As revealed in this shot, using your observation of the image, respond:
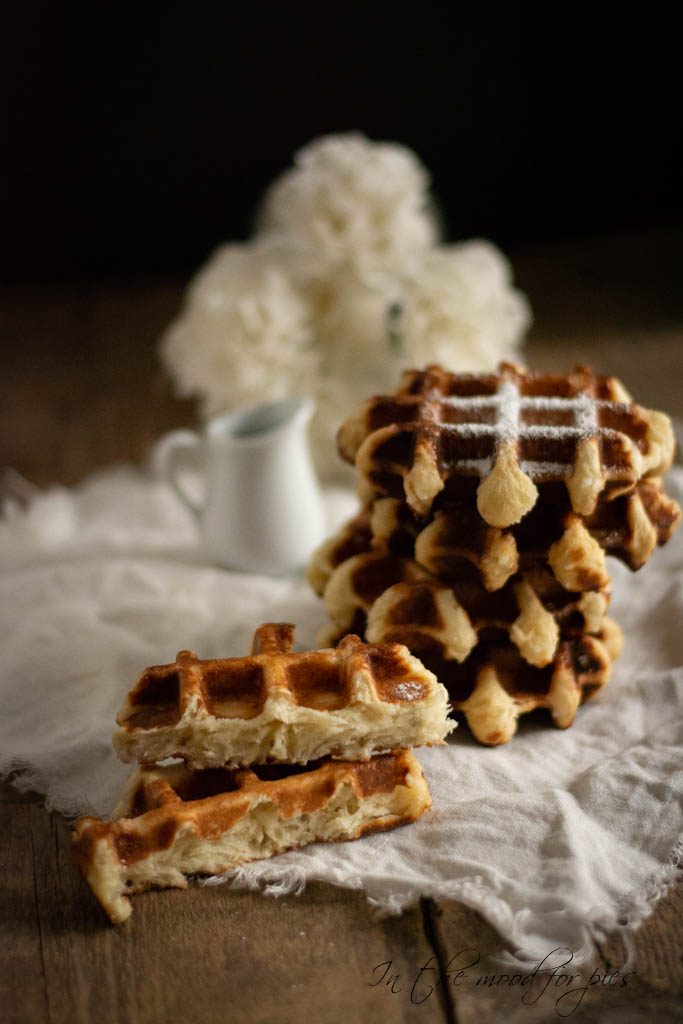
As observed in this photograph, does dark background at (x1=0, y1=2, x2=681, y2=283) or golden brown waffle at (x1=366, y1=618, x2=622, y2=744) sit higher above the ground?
dark background at (x1=0, y1=2, x2=681, y2=283)

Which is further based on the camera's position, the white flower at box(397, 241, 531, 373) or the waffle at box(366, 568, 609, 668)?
the white flower at box(397, 241, 531, 373)

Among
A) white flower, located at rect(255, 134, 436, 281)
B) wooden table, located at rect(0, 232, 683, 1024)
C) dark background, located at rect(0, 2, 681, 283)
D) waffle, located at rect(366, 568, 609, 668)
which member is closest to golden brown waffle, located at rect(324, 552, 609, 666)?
waffle, located at rect(366, 568, 609, 668)

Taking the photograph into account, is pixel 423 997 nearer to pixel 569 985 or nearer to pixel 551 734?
pixel 569 985

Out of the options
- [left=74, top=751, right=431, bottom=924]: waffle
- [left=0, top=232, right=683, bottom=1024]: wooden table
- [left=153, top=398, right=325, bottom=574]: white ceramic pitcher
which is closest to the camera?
[left=0, top=232, right=683, bottom=1024]: wooden table

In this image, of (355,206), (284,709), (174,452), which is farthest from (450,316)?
(284,709)

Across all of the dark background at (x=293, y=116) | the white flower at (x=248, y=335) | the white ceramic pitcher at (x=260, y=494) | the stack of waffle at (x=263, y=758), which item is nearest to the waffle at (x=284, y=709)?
the stack of waffle at (x=263, y=758)

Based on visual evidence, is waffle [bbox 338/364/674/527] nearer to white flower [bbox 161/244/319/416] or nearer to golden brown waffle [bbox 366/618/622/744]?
golden brown waffle [bbox 366/618/622/744]
